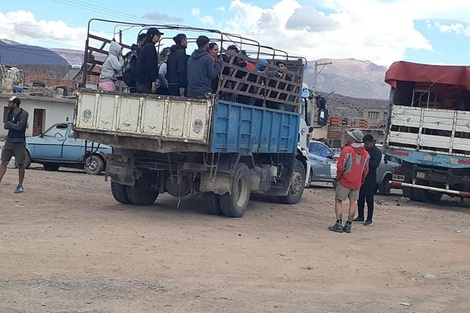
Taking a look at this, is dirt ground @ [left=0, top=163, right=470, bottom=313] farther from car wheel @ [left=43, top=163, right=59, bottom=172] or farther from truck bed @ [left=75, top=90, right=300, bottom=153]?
car wheel @ [left=43, top=163, right=59, bottom=172]

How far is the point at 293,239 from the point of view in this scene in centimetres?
1009

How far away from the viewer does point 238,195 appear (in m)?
11.9

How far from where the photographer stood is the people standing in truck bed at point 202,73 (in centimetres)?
1054

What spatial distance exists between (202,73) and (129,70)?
1676 mm

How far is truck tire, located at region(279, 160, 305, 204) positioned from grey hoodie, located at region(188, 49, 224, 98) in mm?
4541

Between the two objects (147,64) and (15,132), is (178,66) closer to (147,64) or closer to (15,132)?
(147,64)

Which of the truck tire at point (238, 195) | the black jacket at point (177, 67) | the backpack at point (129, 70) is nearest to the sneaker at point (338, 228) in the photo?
the truck tire at point (238, 195)

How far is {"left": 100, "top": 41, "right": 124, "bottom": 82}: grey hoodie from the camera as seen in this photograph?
11672 millimetres

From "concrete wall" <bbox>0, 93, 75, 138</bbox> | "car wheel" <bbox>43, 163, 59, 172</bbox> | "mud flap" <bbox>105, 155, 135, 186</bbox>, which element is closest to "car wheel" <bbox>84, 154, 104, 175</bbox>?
"car wheel" <bbox>43, 163, 59, 172</bbox>

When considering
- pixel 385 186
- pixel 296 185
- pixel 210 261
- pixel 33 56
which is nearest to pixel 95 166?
pixel 296 185

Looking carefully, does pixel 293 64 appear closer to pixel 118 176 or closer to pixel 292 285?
pixel 118 176

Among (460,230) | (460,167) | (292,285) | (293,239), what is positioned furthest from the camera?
(460,167)

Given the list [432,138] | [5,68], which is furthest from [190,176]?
[5,68]

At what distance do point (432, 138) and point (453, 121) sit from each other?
0.64 m
